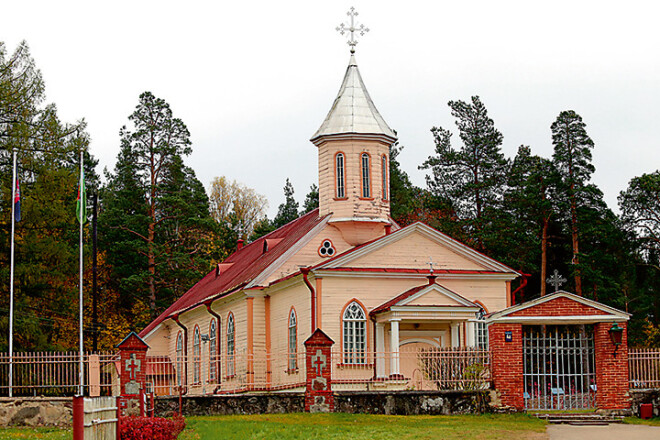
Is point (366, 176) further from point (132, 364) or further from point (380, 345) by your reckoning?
point (132, 364)

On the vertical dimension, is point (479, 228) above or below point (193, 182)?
below

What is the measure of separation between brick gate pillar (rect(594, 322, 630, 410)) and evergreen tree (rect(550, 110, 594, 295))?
2658cm

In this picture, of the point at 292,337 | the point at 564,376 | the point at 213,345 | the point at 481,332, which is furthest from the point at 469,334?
the point at 213,345

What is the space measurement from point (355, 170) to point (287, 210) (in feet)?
139

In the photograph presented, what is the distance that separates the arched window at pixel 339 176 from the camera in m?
36.2

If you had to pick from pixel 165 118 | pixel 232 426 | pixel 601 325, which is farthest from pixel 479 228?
pixel 232 426

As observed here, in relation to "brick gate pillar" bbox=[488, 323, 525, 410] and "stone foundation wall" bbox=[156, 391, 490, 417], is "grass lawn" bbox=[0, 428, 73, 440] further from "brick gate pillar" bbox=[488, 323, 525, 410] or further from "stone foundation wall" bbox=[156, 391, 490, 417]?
"brick gate pillar" bbox=[488, 323, 525, 410]

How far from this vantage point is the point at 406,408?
25031 millimetres

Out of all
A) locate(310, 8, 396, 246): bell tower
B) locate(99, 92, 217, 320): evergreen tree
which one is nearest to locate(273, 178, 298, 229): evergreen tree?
locate(99, 92, 217, 320): evergreen tree

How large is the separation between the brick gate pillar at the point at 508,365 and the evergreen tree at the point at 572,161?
27027 millimetres

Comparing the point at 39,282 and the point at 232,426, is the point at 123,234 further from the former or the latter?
the point at 232,426

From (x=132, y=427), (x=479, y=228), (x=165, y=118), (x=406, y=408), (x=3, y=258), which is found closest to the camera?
(x=132, y=427)

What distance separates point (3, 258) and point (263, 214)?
40063 mm

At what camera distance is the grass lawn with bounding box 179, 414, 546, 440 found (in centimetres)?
1984
